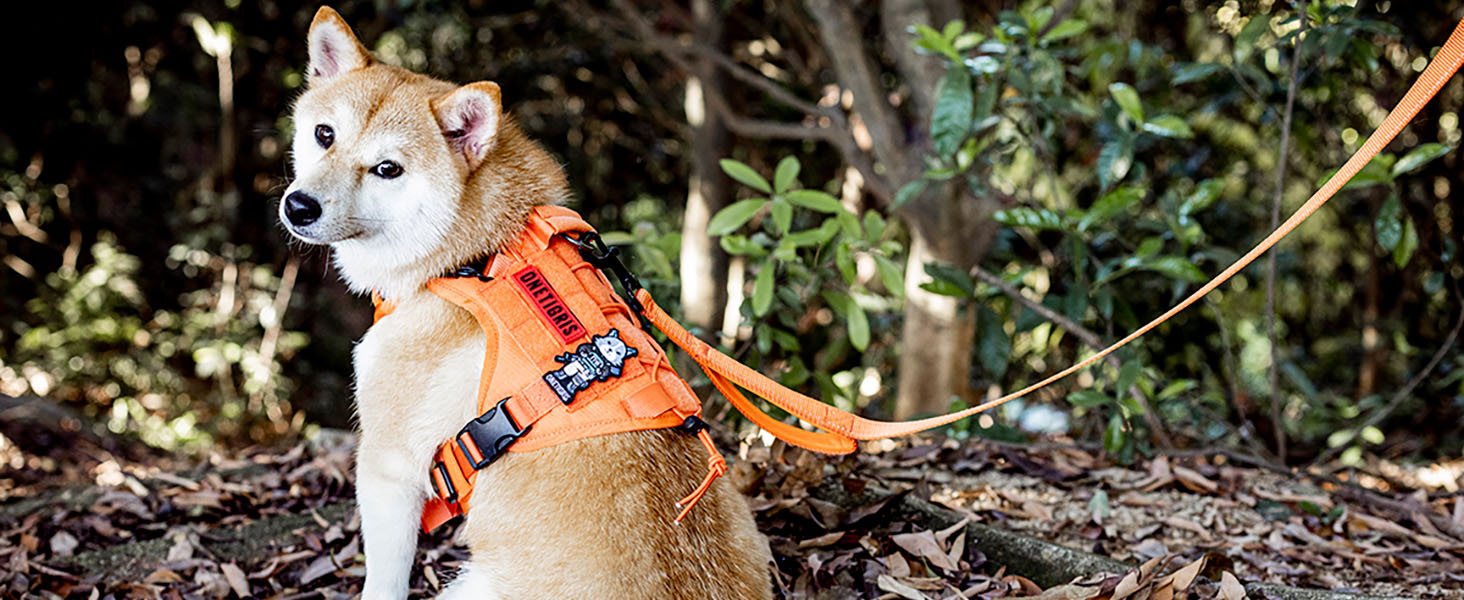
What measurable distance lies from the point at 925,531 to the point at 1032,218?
1.72 meters

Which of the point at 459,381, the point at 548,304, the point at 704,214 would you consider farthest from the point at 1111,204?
the point at 704,214

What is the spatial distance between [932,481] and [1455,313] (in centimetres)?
472

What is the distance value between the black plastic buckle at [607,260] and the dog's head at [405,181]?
0.61 feet

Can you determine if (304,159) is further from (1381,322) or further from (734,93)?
(1381,322)

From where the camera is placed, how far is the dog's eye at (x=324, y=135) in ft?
8.65

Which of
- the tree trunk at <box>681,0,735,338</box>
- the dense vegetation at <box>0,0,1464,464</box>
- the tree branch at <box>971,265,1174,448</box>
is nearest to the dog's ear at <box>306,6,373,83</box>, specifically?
the dense vegetation at <box>0,0,1464,464</box>

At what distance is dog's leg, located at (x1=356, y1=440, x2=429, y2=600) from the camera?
2428mm

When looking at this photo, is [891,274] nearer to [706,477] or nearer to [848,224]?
[848,224]

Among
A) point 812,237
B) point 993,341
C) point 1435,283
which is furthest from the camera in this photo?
point 1435,283

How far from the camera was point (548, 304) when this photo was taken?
2391 mm

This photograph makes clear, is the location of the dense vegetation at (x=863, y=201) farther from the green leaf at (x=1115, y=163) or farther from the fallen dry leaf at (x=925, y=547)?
the fallen dry leaf at (x=925, y=547)

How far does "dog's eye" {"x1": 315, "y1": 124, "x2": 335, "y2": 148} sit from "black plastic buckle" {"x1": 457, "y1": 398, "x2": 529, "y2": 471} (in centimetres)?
93

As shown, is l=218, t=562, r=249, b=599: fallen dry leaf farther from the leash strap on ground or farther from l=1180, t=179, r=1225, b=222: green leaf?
l=1180, t=179, r=1225, b=222: green leaf

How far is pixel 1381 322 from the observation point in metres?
7.98
